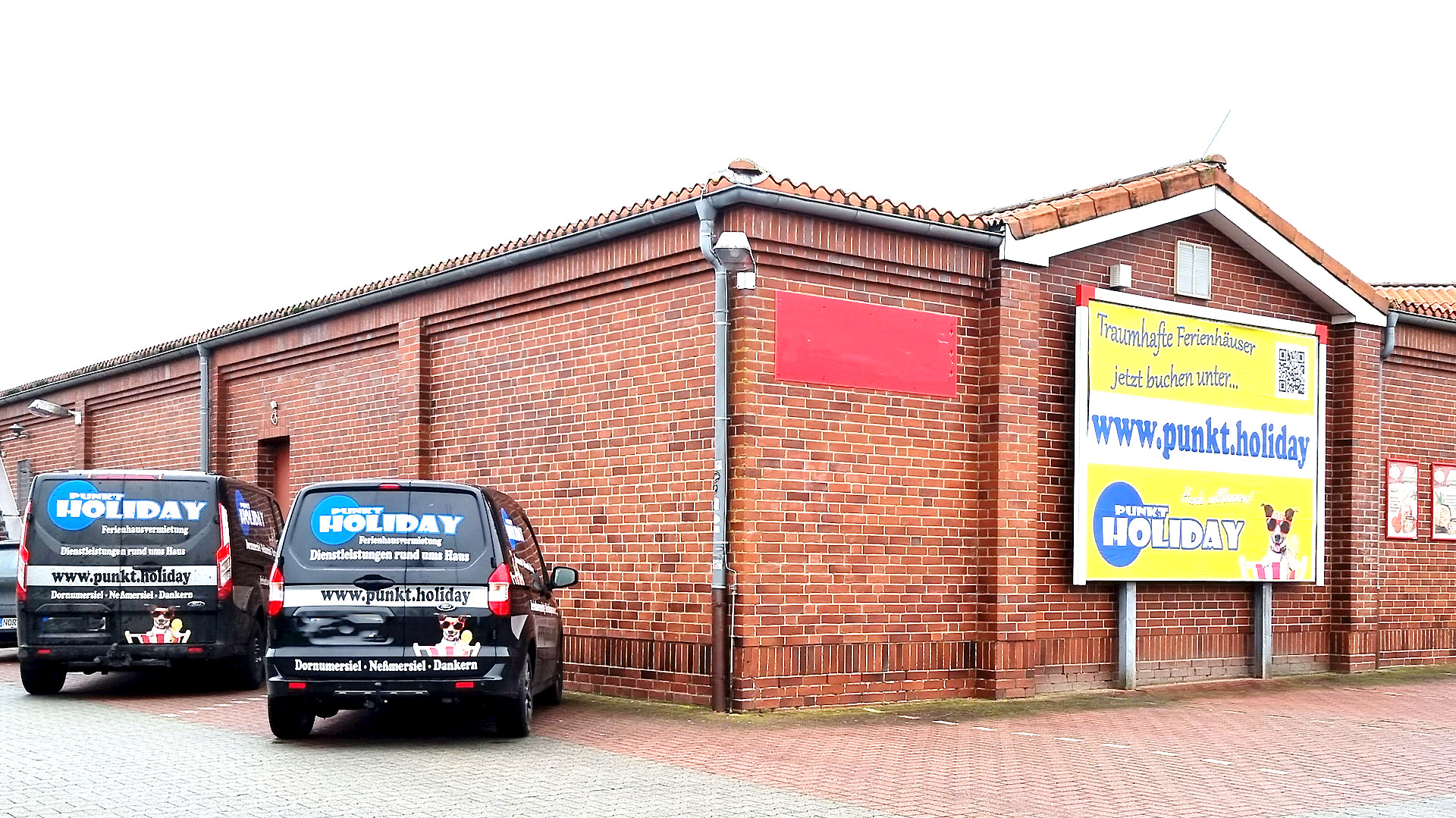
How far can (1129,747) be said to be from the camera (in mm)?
11148

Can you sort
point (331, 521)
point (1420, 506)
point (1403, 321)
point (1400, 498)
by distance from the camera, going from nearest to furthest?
point (331, 521)
point (1403, 321)
point (1400, 498)
point (1420, 506)

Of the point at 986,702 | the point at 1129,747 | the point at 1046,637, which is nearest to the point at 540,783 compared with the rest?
the point at 1129,747

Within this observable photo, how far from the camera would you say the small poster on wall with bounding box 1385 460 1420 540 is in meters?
18.1

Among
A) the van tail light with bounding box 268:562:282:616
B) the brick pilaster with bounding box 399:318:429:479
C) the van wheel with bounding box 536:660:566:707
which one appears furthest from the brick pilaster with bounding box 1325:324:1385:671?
the van tail light with bounding box 268:562:282:616

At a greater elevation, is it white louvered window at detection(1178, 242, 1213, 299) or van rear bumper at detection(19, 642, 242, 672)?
white louvered window at detection(1178, 242, 1213, 299)

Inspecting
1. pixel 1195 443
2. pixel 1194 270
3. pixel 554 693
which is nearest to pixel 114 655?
pixel 554 693

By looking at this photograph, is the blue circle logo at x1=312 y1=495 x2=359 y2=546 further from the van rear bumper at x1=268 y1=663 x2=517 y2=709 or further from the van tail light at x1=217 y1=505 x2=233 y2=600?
the van tail light at x1=217 y1=505 x2=233 y2=600

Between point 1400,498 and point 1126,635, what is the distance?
5.40 m

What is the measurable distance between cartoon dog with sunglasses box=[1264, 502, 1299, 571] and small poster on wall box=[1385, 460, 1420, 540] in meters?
2.29

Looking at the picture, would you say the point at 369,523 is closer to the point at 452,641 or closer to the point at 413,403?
the point at 452,641

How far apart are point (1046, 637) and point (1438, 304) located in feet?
28.7

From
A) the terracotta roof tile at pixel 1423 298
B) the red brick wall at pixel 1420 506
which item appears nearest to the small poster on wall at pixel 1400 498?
the red brick wall at pixel 1420 506

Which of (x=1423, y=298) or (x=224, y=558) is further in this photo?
(x=1423, y=298)

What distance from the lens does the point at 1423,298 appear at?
68.4 ft
